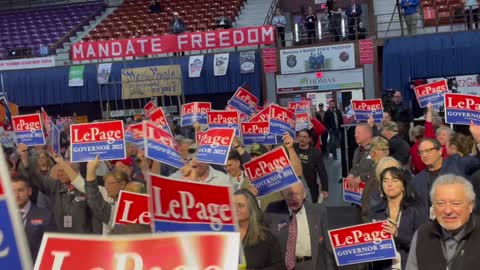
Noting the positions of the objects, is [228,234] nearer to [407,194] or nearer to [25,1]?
[407,194]

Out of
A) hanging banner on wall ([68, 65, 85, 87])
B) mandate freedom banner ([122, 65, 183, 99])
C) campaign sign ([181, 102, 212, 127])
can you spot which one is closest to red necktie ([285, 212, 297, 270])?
campaign sign ([181, 102, 212, 127])

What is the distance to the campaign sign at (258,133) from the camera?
9.18 meters

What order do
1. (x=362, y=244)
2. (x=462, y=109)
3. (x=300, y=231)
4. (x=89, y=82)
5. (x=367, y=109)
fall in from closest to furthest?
(x=300, y=231) < (x=362, y=244) < (x=462, y=109) < (x=367, y=109) < (x=89, y=82)

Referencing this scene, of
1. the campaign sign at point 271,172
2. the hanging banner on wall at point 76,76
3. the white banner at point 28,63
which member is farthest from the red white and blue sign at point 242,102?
the white banner at point 28,63

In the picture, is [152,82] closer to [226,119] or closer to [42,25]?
[226,119]

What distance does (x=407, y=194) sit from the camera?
443cm

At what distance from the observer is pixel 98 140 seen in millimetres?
6754

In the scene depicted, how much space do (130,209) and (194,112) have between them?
6.56 metres

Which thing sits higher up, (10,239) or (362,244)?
(10,239)

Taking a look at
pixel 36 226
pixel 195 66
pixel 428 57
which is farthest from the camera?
pixel 195 66

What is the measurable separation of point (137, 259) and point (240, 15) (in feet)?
69.9

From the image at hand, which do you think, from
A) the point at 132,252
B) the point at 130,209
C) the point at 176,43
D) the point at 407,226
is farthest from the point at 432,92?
the point at 176,43

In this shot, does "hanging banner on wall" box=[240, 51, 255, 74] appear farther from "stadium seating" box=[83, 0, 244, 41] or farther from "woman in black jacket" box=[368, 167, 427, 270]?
"woman in black jacket" box=[368, 167, 427, 270]

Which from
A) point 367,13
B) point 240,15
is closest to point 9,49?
point 240,15
